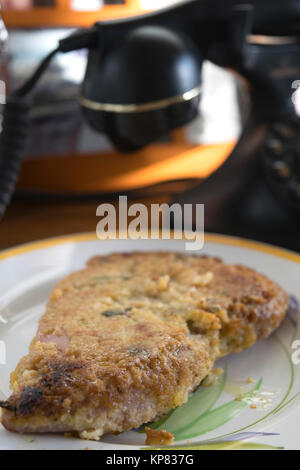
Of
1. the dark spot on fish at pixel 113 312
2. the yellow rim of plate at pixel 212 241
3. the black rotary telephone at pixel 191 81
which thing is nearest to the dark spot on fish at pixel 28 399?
the dark spot on fish at pixel 113 312

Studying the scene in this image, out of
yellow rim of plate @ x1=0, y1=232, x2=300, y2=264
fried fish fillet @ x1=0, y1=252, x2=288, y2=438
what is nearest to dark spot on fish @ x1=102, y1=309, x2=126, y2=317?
fried fish fillet @ x1=0, y1=252, x2=288, y2=438

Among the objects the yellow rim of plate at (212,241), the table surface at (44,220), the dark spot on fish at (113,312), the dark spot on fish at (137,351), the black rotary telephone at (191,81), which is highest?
the black rotary telephone at (191,81)

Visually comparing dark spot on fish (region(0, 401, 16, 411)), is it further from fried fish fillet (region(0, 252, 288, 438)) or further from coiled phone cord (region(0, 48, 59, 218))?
coiled phone cord (region(0, 48, 59, 218))

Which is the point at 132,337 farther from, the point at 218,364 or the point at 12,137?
the point at 12,137

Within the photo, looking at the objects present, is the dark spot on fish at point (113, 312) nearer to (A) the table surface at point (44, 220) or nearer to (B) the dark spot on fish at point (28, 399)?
(B) the dark spot on fish at point (28, 399)

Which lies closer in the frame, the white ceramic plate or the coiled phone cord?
the white ceramic plate
